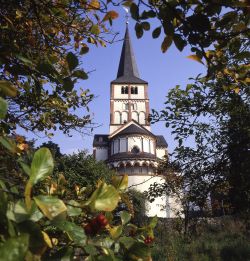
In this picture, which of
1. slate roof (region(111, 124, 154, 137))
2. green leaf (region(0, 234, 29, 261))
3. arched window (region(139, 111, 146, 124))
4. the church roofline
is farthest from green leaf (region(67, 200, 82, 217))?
arched window (region(139, 111, 146, 124))

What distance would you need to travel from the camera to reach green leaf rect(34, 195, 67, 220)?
75 cm

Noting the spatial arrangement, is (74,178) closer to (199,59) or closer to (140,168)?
(199,59)

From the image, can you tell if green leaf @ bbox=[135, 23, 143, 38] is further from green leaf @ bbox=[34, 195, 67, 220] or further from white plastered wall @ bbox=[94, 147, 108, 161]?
white plastered wall @ bbox=[94, 147, 108, 161]

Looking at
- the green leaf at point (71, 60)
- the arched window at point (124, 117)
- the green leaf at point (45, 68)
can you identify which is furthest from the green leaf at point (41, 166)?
the arched window at point (124, 117)

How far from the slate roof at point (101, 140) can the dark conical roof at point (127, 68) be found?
9.89 metres

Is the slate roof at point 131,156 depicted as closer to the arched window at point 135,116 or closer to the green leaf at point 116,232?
the arched window at point 135,116

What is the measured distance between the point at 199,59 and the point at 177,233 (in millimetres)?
15815

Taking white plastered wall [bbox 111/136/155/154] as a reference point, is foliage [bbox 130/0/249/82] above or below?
below

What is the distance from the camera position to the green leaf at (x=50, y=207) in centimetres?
75

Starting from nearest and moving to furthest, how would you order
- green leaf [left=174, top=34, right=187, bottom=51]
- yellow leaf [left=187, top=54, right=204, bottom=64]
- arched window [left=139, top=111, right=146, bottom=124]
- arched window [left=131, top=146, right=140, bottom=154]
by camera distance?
green leaf [left=174, top=34, right=187, bottom=51]
yellow leaf [left=187, top=54, right=204, bottom=64]
arched window [left=131, top=146, right=140, bottom=154]
arched window [left=139, top=111, right=146, bottom=124]

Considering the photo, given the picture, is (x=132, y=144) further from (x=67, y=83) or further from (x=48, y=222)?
(x=48, y=222)

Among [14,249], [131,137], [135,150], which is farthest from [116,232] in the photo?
[135,150]

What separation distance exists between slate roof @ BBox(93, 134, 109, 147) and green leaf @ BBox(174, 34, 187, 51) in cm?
4901

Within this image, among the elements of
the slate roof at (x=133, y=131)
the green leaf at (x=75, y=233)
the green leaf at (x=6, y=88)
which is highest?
the slate roof at (x=133, y=131)
